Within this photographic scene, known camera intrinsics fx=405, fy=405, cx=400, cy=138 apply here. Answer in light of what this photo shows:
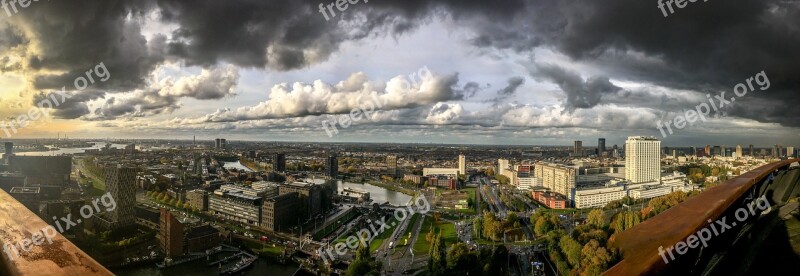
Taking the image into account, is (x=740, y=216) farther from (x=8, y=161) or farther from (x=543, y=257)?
(x=8, y=161)

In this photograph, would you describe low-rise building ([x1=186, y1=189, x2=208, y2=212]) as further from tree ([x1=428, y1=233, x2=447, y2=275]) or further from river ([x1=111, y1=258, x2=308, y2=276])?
tree ([x1=428, y1=233, x2=447, y2=275])

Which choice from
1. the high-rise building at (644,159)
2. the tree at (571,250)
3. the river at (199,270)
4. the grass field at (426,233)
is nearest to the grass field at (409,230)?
the grass field at (426,233)

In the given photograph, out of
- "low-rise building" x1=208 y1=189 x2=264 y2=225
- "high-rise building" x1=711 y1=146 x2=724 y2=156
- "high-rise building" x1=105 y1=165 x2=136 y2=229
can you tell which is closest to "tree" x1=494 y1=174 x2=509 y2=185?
"low-rise building" x1=208 y1=189 x2=264 y2=225

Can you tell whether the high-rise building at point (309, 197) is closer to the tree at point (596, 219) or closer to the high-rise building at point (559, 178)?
the tree at point (596, 219)

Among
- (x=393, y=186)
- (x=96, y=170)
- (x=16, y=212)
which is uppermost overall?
(x=16, y=212)

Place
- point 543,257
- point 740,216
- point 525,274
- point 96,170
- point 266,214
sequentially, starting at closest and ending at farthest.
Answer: point 740,216
point 525,274
point 543,257
point 266,214
point 96,170

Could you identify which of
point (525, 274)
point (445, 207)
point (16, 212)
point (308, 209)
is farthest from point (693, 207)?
point (445, 207)
